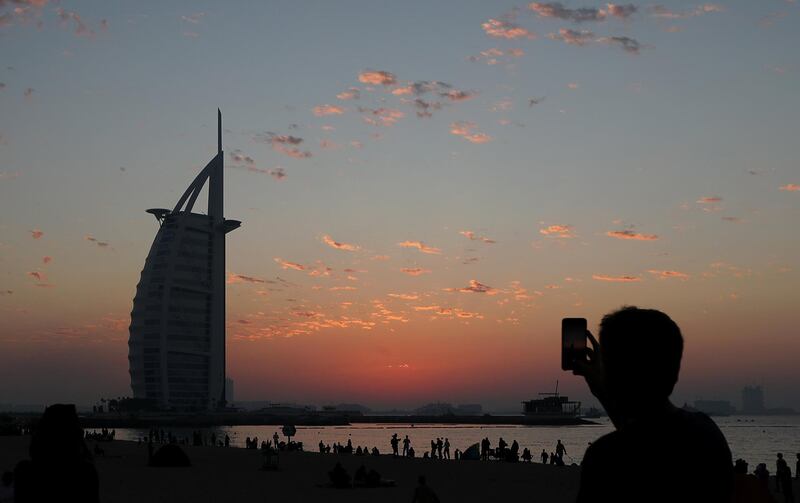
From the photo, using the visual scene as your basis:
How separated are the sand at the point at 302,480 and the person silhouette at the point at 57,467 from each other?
2453cm

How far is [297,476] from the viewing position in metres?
38.4

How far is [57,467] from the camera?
4430 millimetres

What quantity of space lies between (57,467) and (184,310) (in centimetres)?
17941

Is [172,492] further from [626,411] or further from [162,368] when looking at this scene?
[162,368]

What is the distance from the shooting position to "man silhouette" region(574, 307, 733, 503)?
8.65ft

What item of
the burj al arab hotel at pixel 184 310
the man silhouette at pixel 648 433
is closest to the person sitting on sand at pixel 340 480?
the man silhouette at pixel 648 433

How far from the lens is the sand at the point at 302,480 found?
98.8 feet

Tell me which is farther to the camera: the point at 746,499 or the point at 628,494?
the point at 746,499

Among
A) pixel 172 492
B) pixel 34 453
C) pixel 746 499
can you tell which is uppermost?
pixel 34 453

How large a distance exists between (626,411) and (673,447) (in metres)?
0.26

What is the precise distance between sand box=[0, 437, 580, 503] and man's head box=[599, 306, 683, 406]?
2684 cm

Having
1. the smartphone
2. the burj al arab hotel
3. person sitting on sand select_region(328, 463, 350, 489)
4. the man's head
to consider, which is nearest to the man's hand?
the smartphone

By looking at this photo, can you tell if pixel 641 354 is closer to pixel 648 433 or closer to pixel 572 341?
pixel 648 433

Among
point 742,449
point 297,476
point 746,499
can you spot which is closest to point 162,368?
point 742,449
